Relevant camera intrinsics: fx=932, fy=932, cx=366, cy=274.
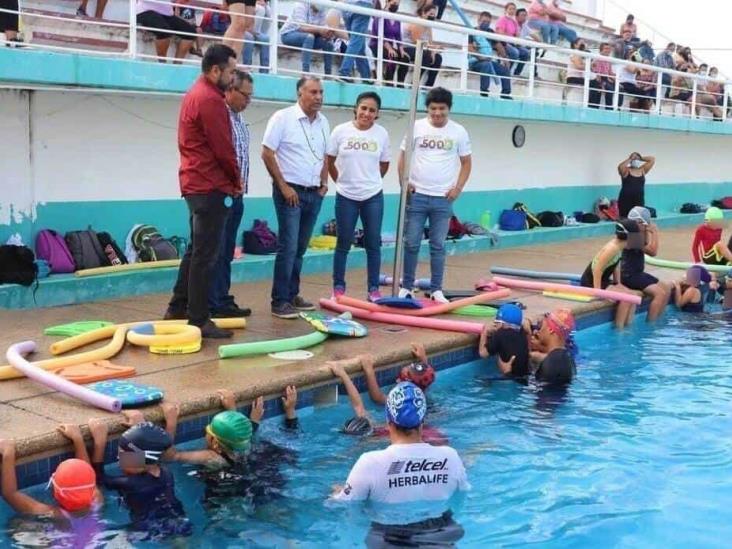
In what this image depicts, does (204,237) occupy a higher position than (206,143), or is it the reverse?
(206,143)

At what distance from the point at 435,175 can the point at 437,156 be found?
0.62ft

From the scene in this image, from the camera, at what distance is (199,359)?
6906 mm

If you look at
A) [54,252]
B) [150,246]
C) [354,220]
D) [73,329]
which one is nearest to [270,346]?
[73,329]

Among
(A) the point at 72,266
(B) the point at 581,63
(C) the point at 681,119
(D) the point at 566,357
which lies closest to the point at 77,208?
(A) the point at 72,266

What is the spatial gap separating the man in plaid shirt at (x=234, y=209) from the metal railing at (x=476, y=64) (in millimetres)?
2091

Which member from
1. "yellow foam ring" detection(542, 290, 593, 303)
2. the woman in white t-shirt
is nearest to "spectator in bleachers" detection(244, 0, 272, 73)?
the woman in white t-shirt

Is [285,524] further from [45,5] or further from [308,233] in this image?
[45,5]

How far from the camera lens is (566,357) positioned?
7.77 m

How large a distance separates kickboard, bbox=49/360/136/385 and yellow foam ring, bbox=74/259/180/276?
108 inches

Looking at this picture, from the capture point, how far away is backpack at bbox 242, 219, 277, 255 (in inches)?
440

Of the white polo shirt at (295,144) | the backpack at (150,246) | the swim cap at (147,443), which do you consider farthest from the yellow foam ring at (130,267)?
the swim cap at (147,443)

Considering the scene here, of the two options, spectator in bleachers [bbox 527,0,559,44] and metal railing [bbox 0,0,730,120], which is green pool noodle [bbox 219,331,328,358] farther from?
spectator in bleachers [bbox 527,0,559,44]

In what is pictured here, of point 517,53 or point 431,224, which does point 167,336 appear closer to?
point 431,224

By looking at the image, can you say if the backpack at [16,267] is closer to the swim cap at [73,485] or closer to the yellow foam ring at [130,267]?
the yellow foam ring at [130,267]
